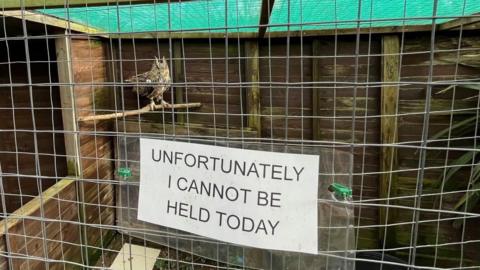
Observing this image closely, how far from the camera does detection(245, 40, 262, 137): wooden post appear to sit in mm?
2086

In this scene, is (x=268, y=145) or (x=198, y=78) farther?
(x=198, y=78)

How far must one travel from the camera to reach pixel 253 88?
2.12 metres

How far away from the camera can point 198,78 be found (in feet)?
7.36

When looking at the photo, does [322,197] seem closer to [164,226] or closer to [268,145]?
[268,145]

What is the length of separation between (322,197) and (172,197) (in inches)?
15.4

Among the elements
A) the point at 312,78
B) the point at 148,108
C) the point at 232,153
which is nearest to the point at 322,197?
the point at 232,153

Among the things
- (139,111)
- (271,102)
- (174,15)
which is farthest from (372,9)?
(139,111)

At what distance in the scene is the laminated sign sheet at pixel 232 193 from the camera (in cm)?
81

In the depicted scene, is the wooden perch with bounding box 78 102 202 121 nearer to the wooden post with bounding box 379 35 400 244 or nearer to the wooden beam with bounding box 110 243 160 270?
the wooden beam with bounding box 110 243 160 270

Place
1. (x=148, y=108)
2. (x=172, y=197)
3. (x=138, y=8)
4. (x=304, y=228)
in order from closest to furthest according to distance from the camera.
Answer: (x=304, y=228), (x=172, y=197), (x=138, y=8), (x=148, y=108)

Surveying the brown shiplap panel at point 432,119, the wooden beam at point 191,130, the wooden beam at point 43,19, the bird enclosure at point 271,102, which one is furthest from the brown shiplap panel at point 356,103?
the wooden beam at point 43,19

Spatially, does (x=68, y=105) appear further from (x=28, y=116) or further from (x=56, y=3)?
(x=56, y=3)

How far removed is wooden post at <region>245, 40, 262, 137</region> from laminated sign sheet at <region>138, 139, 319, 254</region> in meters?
1.18

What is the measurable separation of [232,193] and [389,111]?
4.61 feet
